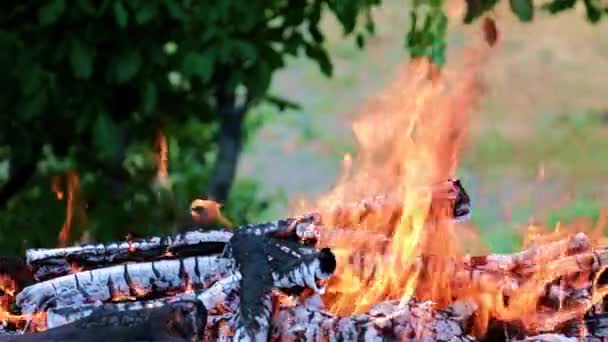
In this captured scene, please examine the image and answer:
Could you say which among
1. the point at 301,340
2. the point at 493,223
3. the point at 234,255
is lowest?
the point at 493,223

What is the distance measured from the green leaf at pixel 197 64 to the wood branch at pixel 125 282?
0.70m

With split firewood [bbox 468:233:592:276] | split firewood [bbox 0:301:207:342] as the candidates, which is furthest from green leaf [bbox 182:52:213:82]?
split firewood [bbox 0:301:207:342]

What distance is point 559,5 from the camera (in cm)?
321

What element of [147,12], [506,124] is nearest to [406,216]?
[147,12]

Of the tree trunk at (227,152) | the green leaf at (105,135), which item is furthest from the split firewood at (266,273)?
the tree trunk at (227,152)

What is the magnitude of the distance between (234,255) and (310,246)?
176mm

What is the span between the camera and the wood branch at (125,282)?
2.28 m

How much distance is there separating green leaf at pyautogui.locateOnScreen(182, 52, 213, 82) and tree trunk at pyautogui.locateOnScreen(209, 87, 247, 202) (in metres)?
1.35

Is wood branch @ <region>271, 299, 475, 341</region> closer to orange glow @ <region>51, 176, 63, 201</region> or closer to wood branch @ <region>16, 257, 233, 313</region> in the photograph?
wood branch @ <region>16, 257, 233, 313</region>

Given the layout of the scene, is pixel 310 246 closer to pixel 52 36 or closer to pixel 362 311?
pixel 362 311

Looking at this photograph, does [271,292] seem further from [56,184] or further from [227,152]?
[227,152]

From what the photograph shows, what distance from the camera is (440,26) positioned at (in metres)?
2.76

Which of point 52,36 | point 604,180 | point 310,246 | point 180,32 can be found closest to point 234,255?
point 310,246

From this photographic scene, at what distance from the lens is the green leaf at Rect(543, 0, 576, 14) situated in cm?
320
